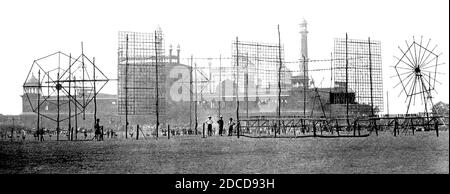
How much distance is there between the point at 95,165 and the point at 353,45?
56.4ft

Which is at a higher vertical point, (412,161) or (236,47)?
(236,47)

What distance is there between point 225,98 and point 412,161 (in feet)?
158

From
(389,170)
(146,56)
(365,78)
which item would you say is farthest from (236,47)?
(389,170)

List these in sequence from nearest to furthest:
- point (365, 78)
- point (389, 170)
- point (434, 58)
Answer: point (389, 170) < point (434, 58) < point (365, 78)

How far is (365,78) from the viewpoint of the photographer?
84.7 feet

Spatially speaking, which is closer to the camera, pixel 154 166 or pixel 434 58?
pixel 154 166

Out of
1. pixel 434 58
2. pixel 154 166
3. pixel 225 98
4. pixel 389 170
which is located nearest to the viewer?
pixel 389 170

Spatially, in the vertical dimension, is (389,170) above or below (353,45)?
below

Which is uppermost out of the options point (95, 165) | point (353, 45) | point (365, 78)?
point (353, 45)

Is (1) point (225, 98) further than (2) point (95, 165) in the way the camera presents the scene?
Yes
